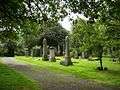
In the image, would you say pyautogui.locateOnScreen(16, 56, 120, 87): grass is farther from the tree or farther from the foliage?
the foliage

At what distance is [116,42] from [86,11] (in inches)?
431

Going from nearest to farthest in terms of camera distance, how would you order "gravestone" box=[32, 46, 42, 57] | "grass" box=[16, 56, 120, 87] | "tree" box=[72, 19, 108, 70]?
"grass" box=[16, 56, 120, 87] < "tree" box=[72, 19, 108, 70] < "gravestone" box=[32, 46, 42, 57]

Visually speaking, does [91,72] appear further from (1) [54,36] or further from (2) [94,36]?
(1) [54,36]

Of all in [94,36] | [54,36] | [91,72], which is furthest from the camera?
[54,36]

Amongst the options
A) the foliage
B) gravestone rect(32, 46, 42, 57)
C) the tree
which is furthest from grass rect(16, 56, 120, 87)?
the foliage

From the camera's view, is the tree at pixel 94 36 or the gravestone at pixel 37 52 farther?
the gravestone at pixel 37 52

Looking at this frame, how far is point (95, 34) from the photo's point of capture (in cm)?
2433

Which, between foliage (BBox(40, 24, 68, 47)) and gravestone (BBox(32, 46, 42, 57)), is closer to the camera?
gravestone (BBox(32, 46, 42, 57))

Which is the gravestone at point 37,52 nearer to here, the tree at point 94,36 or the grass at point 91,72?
the grass at point 91,72

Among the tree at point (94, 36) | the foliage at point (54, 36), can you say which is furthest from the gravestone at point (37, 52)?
the tree at point (94, 36)

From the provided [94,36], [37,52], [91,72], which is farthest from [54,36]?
→ [91,72]

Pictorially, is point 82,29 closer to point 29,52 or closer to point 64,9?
point 64,9

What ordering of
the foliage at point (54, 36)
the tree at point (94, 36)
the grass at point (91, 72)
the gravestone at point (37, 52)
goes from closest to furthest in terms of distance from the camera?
the grass at point (91, 72) → the tree at point (94, 36) → the gravestone at point (37, 52) → the foliage at point (54, 36)

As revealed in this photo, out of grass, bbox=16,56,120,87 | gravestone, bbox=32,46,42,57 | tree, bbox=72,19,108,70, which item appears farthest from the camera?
gravestone, bbox=32,46,42,57
